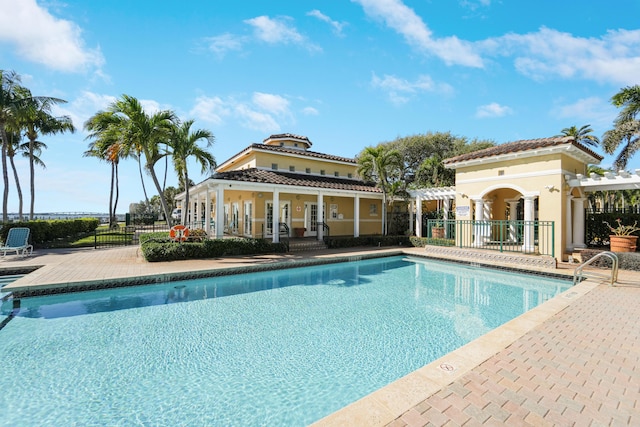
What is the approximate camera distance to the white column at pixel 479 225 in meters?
15.8

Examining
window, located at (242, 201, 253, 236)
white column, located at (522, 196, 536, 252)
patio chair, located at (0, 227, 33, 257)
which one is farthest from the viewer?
window, located at (242, 201, 253, 236)

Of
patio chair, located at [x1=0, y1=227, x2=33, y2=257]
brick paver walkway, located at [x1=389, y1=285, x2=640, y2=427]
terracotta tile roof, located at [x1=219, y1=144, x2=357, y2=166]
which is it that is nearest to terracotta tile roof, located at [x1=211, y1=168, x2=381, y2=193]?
terracotta tile roof, located at [x1=219, y1=144, x2=357, y2=166]

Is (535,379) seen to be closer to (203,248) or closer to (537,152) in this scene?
(203,248)

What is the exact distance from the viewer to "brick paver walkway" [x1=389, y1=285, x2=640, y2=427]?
3.05 meters

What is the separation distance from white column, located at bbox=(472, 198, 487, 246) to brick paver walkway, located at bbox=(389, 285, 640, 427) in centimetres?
1062

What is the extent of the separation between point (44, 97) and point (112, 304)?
20814mm

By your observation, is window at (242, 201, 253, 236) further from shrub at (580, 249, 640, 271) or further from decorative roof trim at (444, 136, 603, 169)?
shrub at (580, 249, 640, 271)

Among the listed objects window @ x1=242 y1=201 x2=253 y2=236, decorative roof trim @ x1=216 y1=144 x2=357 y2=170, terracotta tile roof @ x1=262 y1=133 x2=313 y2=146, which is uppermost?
terracotta tile roof @ x1=262 y1=133 x2=313 y2=146

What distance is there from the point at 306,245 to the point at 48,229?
52.2 ft

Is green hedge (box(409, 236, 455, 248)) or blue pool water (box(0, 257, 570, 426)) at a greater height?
green hedge (box(409, 236, 455, 248))

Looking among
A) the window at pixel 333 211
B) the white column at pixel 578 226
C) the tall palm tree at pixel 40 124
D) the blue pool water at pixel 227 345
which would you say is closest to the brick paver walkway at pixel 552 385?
the blue pool water at pixel 227 345

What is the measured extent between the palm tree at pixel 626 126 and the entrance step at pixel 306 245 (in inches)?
774

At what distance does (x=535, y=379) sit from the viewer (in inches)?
149

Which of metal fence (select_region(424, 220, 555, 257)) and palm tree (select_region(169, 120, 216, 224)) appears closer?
metal fence (select_region(424, 220, 555, 257))
